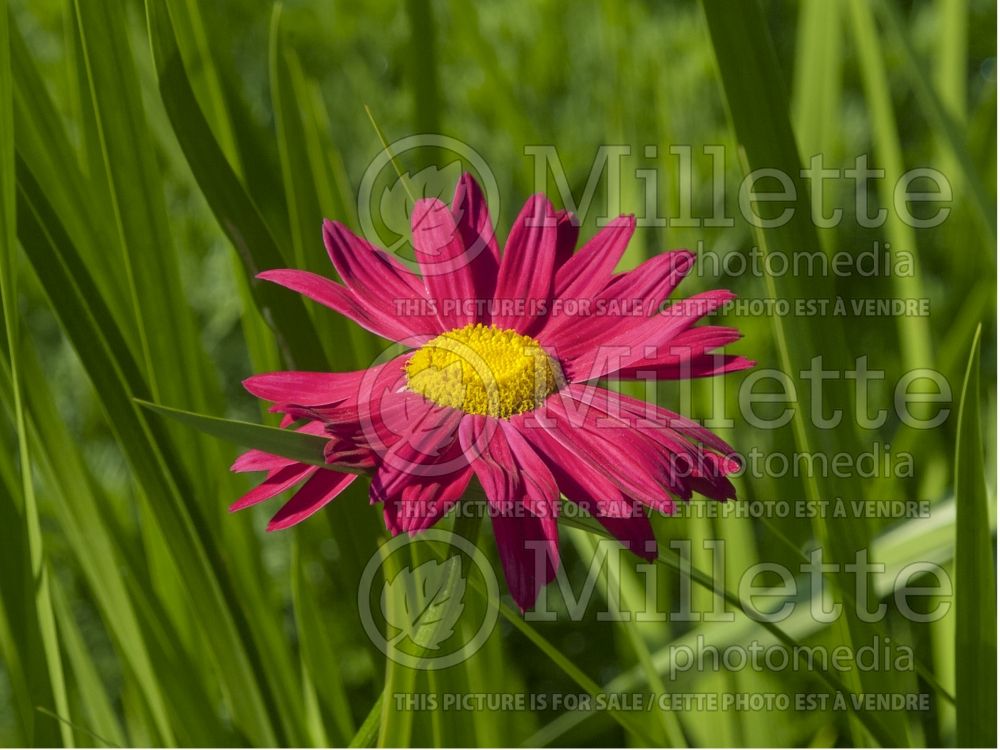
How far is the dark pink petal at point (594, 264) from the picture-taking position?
254 millimetres

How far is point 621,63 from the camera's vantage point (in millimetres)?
423

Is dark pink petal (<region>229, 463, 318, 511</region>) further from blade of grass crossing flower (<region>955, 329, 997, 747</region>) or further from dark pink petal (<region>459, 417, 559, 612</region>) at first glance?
blade of grass crossing flower (<region>955, 329, 997, 747</region>)

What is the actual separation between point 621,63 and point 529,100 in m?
0.20

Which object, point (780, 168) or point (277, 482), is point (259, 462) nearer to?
point (277, 482)

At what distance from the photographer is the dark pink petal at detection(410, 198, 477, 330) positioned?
259 mm

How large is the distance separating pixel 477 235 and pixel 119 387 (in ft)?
0.39

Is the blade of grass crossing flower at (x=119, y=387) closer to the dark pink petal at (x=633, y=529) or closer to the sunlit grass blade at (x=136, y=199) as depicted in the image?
the sunlit grass blade at (x=136, y=199)

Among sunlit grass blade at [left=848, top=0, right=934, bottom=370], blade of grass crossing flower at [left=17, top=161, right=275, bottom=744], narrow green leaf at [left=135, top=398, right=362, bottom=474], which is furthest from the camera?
sunlit grass blade at [left=848, top=0, right=934, bottom=370]

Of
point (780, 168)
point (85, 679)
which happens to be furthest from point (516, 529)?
point (85, 679)

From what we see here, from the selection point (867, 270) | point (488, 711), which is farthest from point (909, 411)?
point (488, 711)

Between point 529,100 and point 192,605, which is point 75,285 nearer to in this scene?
point 192,605

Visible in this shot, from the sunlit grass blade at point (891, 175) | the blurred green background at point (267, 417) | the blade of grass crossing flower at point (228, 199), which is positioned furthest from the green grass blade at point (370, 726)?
the sunlit grass blade at point (891, 175)

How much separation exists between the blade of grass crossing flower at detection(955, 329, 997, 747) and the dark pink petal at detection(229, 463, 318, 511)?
0.18 meters

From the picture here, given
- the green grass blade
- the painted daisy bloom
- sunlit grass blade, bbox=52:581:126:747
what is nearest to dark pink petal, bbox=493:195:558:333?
the painted daisy bloom
